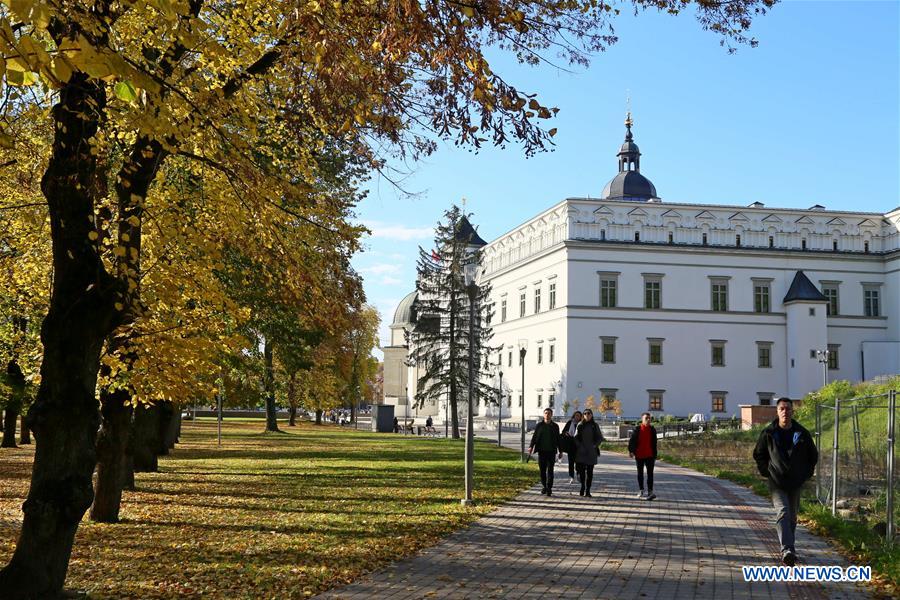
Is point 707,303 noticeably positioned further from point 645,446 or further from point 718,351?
point 645,446

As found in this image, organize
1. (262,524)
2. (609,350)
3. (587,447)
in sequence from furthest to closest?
(609,350), (587,447), (262,524)

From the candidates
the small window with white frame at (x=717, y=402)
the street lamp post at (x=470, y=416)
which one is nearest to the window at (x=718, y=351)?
the small window with white frame at (x=717, y=402)

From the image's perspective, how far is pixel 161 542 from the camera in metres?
11.5

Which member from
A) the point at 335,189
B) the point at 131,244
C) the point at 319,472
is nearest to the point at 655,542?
the point at 131,244

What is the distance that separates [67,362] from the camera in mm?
8047

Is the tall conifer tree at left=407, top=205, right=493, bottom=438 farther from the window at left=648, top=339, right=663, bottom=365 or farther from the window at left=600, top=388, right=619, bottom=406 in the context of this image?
the window at left=648, top=339, right=663, bottom=365

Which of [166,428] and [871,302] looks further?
[871,302]

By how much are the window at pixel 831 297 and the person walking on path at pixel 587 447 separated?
59658 mm

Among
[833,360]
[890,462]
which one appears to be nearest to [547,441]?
[890,462]

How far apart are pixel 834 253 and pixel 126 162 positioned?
232ft

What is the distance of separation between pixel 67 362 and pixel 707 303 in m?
65.2

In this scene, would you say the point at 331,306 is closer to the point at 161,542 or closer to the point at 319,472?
the point at 161,542

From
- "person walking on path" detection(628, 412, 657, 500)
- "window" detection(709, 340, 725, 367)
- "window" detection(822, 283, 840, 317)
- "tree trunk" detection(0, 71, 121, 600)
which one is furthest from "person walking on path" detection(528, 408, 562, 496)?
"window" detection(822, 283, 840, 317)

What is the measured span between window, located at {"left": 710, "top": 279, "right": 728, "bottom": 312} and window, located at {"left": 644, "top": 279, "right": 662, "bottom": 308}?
174 inches
